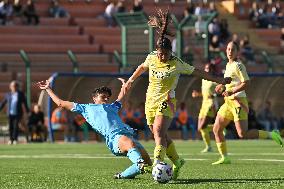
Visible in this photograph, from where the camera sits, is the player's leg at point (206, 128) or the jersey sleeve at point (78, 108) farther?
the player's leg at point (206, 128)

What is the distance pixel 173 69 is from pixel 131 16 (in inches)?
1025

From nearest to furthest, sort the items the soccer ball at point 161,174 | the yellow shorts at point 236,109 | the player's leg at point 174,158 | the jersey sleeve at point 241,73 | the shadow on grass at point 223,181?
the soccer ball at point 161,174, the shadow on grass at point 223,181, the player's leg at point 174,158, the jersey sleeve at point 241,73, the yellow shorts at point 236,109

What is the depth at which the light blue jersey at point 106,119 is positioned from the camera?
48.9ft

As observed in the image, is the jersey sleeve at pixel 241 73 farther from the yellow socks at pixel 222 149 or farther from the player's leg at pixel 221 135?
the yellow socks at pixel 222 149

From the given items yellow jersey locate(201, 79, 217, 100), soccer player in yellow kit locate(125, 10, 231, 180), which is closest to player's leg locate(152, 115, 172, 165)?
soccer player in yellow kit locate(125, 10, 231, 180)

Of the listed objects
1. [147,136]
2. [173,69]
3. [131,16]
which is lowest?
[147,136]

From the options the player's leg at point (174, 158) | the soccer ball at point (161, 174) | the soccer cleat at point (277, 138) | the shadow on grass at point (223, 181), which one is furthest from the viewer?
the soccer cleat at point (277, 138)

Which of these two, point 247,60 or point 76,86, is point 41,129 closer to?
point 76,86

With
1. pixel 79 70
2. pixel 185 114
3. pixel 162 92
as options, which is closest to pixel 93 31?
pixel 79 70

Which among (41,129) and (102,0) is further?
(102,0)

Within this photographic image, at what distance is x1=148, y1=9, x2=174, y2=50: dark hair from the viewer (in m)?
15.0

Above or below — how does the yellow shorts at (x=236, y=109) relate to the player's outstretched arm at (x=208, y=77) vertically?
below

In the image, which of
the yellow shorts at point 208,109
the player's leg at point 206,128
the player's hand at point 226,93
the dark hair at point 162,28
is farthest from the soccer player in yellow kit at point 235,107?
Result: the yellow shorts at point 208,109

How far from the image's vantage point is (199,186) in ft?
44.7
